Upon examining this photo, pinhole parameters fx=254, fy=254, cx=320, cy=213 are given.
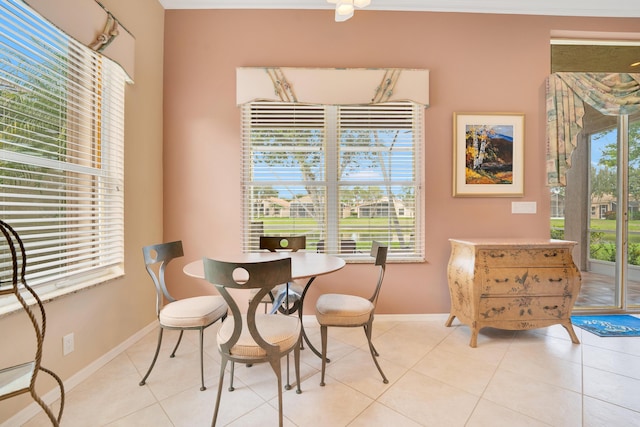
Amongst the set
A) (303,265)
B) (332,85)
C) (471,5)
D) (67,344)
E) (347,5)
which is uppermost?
(471,5)

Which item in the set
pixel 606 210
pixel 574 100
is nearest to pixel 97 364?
pixel 574 100

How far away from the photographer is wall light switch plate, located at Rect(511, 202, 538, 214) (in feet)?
8.76

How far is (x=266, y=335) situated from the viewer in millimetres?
1353

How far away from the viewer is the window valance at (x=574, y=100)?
258 cm

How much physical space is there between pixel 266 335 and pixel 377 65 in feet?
8.83

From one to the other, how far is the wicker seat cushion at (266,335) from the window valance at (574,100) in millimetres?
2939

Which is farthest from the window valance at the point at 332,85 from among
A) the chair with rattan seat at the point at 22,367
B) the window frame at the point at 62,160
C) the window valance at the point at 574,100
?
the chair with rattan seat at the point at 22,367

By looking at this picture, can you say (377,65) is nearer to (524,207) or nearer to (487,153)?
(487,153)

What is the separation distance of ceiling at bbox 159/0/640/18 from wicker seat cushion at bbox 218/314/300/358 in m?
2.95

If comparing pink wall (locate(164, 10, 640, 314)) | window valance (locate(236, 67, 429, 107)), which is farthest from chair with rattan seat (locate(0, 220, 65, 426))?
window valance (locate(236, 67, 429, 107))

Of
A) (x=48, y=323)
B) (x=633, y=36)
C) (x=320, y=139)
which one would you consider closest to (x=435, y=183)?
(x=320, y=139)

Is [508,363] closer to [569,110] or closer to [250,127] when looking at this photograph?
[569,110]

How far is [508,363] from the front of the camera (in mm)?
1940

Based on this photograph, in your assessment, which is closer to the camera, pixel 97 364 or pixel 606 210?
pixel 97 364
